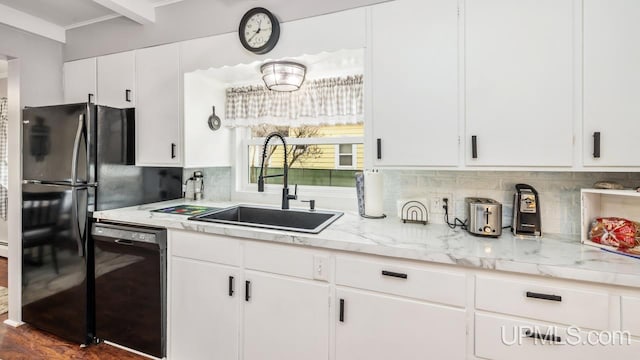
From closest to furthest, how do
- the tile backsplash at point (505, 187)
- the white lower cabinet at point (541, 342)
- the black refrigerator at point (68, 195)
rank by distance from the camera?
the white lower cabinet at point (541, 342), the tile backsplash at point (505, 187), the black refrigerator at point (68, 195)

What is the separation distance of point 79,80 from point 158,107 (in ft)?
3.09

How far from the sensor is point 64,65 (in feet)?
8.78

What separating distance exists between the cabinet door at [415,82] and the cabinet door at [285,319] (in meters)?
0.83

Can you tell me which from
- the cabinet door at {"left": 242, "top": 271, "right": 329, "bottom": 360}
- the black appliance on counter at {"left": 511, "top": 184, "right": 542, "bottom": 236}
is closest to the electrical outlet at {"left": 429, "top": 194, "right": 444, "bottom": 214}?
the black appliance on counter at {"left": 511, "top": 184, "right": 542, "bottom": 236}

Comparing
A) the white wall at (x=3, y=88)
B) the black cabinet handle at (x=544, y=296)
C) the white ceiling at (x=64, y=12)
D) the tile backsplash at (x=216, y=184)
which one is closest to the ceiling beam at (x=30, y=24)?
the white ceiling at (x=64, y=12)

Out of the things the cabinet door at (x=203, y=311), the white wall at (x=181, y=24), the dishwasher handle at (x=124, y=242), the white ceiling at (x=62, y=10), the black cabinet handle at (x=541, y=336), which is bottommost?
the cabinet door at (x=203, y=311)

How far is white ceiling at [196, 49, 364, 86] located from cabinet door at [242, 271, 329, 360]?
53.6 inches

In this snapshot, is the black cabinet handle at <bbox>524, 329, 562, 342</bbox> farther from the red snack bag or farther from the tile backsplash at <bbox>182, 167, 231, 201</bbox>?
the tile backsplash at <bbox>182, 167, 231, 201</bbox>

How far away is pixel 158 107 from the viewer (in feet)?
7.57

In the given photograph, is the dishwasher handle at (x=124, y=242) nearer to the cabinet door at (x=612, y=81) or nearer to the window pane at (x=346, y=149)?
the window pane at (x=346, y=149)

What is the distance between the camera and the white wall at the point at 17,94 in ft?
7.86

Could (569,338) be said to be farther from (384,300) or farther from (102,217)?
(102,217)

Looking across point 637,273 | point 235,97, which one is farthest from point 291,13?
point 637,273

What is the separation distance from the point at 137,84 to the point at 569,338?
3011mm
